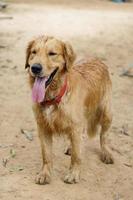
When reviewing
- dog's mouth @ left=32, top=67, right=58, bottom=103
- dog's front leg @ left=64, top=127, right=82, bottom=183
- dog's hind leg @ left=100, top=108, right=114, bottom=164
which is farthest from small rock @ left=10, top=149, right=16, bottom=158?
dog's mouth @ left=32, top=67, right=58, bottom=103

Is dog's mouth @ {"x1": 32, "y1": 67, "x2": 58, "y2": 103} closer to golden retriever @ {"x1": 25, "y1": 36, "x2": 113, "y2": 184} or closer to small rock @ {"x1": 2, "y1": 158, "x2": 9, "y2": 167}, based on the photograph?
golden retriever @ {"x1": 25, "y1": 36, "x2": 113, "y2": 184}

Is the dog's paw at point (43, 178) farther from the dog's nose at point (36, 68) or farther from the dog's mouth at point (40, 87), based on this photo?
the dog's nose at point (36, 68)

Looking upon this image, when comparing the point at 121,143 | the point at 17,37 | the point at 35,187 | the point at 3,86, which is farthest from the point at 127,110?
the point at 17,37

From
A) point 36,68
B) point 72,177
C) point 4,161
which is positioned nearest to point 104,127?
point 72,177

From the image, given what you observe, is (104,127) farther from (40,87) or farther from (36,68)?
(36,68)

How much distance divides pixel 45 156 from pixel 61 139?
115 centimetres

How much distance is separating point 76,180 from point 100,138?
942 millimetres

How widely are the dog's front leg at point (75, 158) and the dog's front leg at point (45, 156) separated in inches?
8.5

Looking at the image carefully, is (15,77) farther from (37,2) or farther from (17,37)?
(37,2)

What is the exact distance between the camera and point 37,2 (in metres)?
17.9

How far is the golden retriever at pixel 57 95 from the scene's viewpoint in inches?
224

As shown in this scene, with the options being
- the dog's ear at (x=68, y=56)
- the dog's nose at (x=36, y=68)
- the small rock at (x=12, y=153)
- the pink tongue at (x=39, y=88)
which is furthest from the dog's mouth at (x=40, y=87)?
the small rock at (x=12, y=153)

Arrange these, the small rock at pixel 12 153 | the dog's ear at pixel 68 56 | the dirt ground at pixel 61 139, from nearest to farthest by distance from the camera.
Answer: the dog's ear at pixel 68 56 → the dirt ground at pixel 61 139 → the small rock at pixel 12 153

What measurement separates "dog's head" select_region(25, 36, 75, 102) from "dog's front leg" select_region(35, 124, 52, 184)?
50 cm
